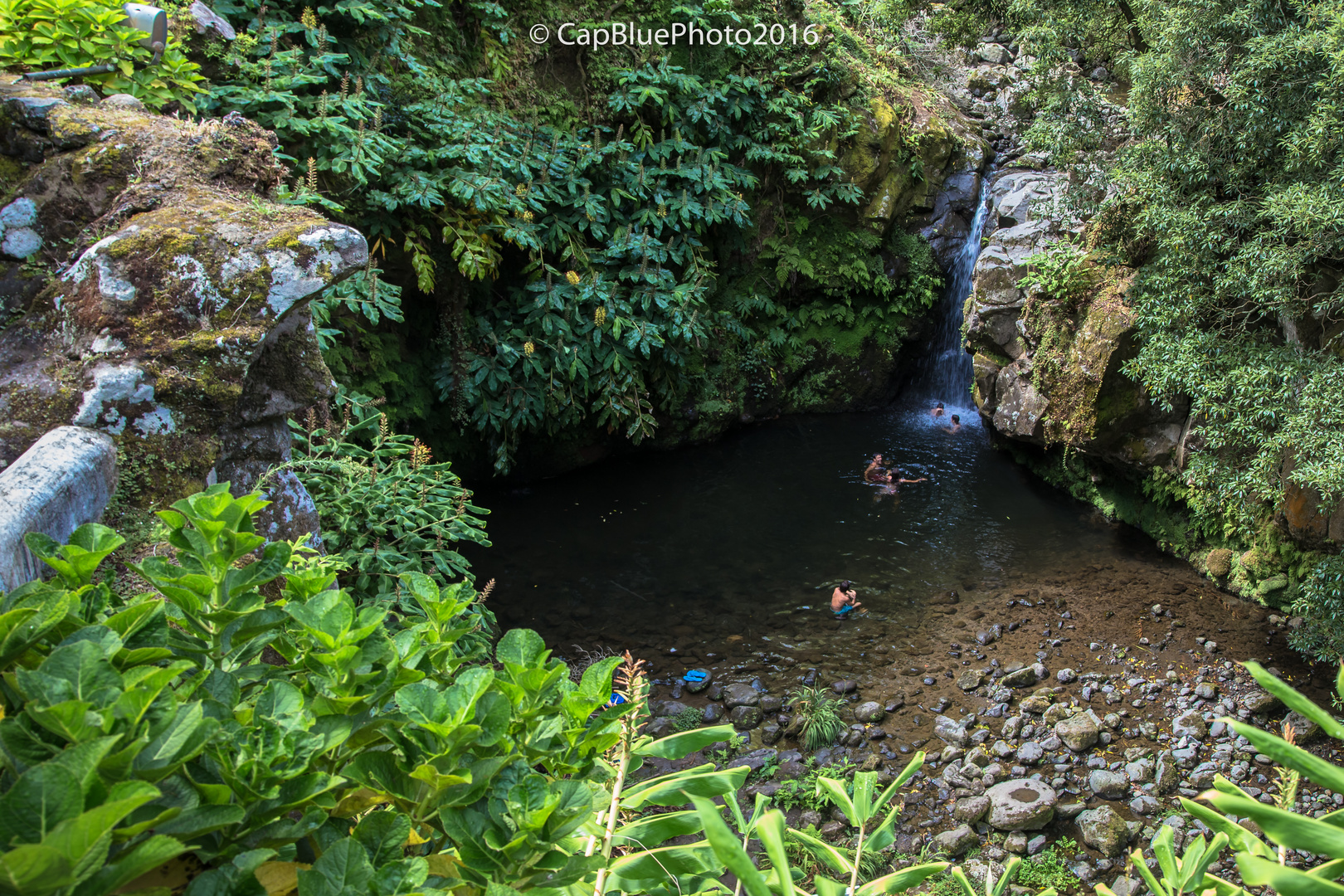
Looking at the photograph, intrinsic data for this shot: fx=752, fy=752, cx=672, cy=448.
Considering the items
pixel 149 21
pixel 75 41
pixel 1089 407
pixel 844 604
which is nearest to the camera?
pixel 75 41

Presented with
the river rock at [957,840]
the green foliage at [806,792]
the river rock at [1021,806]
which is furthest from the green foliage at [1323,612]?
the green foliage at [806,792]

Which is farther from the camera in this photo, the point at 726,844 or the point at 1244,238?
the point at 1244,238

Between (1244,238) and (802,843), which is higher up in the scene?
(1244,238)

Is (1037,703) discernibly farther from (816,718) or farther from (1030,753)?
(816,718)

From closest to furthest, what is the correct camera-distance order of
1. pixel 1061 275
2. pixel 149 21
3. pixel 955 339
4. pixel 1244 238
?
pixel 149 21, pixel 1244 238, pixel 1061 275, pixel 955 339

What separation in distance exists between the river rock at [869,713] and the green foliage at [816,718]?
15 cm

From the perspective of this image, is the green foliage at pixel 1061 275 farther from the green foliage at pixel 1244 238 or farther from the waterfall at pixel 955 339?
the waterfall at pixel 955 339

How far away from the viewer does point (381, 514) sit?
Result: 4133 mm

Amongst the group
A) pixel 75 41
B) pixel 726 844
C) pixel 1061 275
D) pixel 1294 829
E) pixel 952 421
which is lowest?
pixel 952 421

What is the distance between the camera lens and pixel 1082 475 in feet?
31.4

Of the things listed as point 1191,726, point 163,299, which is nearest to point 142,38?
point 163,299

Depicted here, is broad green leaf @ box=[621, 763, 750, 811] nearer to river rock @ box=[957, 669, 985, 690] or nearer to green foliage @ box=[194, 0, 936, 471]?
green foliage @ box=[194, 0, 936, 471]

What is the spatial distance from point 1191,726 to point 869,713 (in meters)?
2.45

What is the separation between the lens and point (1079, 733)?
A: 573 cm
